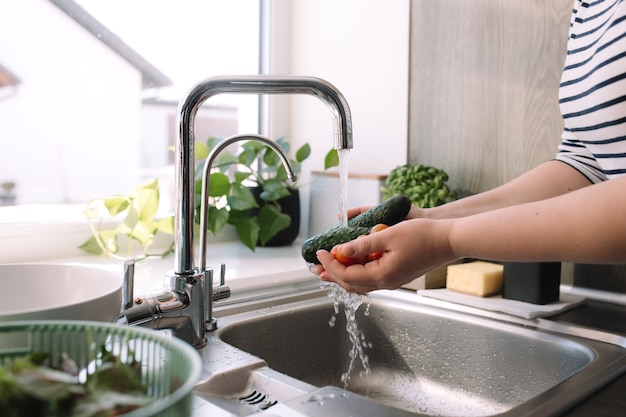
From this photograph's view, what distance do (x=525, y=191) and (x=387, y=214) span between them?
290mm

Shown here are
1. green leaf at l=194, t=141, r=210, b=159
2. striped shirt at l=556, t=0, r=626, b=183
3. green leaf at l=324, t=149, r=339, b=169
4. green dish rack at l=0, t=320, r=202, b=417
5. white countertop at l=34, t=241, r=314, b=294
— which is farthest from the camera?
green leaf at l=324, t=149, r=339, b=169

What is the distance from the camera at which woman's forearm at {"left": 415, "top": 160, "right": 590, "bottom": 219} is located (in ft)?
3.58

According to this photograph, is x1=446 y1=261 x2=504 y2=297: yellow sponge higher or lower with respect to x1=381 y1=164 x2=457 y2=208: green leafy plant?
lower

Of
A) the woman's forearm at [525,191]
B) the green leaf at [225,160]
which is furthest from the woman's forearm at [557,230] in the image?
the green leaf at [225,160]

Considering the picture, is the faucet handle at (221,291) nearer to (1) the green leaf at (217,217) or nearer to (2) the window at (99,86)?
(1) the green leaf at (217,217)

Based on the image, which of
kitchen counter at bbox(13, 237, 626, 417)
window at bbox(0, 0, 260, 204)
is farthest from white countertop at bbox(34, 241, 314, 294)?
window at bbox(0, 0, 260, 204)

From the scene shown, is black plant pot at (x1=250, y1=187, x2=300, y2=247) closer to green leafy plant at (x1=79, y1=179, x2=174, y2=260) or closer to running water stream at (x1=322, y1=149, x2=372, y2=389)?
green leafy plant at (x1=79, y1=179, x2=174, y2=260)

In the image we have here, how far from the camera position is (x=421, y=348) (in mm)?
1163

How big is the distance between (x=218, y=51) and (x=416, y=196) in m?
0.82

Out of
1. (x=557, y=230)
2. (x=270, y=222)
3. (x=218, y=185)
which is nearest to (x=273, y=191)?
(x=270, y=222)

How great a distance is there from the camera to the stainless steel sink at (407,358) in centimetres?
83

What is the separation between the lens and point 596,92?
0.98m

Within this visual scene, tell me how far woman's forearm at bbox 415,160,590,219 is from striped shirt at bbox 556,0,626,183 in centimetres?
3

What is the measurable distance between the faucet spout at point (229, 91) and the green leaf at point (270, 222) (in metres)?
0.68
